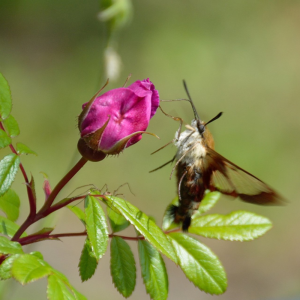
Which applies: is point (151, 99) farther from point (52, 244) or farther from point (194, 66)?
point (194, 66)

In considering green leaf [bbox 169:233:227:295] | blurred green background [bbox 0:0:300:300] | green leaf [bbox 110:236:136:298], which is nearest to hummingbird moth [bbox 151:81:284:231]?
green leaf [bbox 169:233:227:295]

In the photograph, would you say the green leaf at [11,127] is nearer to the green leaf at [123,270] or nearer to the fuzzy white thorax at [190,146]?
the green leaf at [123,270]

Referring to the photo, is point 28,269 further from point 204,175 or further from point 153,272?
point 204,175

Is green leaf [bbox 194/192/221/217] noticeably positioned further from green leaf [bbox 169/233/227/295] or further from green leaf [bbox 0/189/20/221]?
green leaf [bbox 0/189/20/221]

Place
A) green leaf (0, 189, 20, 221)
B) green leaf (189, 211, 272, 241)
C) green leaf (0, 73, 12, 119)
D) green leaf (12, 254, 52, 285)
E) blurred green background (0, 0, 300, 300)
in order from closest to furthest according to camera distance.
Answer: green leaf (12, 254, 52, 285) → green leaf (0, 73, 12, 119) → green leaf (0, 189, 20, 221) → green leaf (189, 211, 272, 241) → blurred green background (0, 0, 300, 300)

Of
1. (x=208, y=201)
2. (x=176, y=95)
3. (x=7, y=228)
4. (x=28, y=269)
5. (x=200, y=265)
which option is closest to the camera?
(x=28, y=269)

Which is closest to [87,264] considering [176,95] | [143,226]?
[143,226]

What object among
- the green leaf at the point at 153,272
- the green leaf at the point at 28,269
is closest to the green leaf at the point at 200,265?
the green leaf at the point at 153,272
